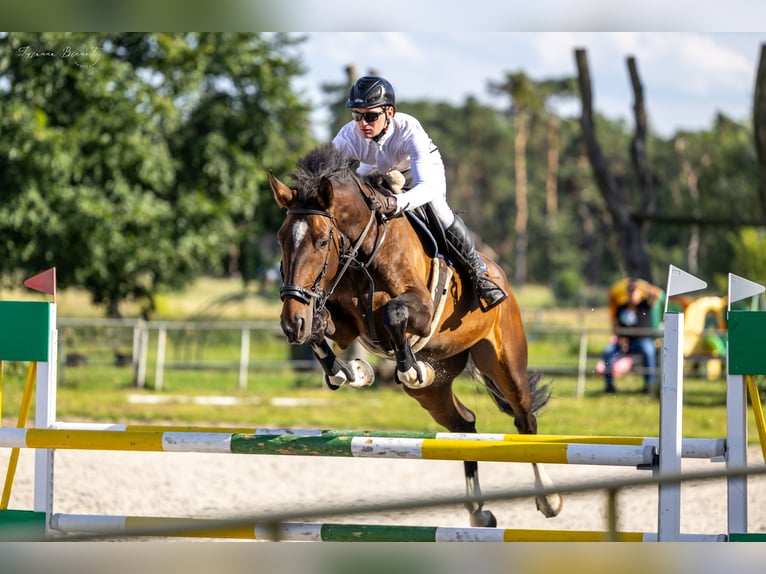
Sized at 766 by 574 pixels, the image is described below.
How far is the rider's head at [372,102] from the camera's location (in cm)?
429

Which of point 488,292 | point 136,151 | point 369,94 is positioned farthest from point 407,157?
point 136,151

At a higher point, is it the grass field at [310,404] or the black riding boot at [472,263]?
the black riding boot at [472,263]

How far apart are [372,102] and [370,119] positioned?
0.33 ft

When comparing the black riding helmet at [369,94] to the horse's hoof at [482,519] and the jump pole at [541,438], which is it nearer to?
the jump pole at [541,438]

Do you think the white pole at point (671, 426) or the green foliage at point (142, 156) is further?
the green foliage at point (142, 156)

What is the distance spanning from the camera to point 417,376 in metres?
4.27

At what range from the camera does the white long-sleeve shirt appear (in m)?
4.38

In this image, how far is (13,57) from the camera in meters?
13.2

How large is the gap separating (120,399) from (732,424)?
30.2 ft

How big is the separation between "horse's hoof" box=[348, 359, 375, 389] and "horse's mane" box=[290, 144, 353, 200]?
0.77 m

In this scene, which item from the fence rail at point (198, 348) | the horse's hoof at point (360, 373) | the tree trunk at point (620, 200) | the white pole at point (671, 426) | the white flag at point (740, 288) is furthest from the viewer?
the tree trunk at point (620, 200)

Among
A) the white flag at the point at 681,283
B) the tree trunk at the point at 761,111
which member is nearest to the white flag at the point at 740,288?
the white flag at the point at 681,283

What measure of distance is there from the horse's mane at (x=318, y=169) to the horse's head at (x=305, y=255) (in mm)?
38

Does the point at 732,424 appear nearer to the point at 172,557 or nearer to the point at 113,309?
the point at 172,557
